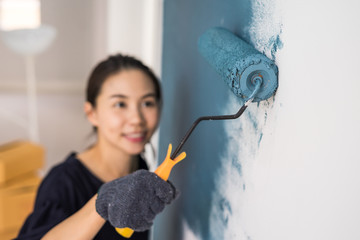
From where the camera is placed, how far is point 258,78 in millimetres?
453

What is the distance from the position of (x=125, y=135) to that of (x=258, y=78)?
0.57 m

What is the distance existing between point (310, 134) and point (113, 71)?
69 centimetres

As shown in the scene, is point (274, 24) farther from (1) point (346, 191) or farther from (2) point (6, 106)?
(2) point (6, 106)

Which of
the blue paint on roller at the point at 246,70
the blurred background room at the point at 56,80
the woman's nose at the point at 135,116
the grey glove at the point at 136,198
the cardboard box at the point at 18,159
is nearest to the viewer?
the blue paint on roller at the point at 246,70

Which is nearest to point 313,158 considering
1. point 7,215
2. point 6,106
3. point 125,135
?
point 125,135

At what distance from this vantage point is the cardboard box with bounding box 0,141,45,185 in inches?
71.3

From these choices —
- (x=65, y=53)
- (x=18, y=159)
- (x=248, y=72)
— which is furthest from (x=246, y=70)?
(x=65, y=53)

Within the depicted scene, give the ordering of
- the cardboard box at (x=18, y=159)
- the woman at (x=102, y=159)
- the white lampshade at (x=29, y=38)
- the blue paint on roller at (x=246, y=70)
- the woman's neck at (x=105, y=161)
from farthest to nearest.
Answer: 1. the white lampshade at (x=29, y=38)
2. the cardboard box at (x=18, y=159)
3. the woman's neck at (x=105, y=161)
4. the woman at (x=102, y=159)
5. the blue paint on roller at (x=246, y=70)

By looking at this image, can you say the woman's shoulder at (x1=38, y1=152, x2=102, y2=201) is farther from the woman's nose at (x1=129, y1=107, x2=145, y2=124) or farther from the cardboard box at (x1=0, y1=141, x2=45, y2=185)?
the cardboard box at (x1=0, y1=141, x2=45, y2=185)

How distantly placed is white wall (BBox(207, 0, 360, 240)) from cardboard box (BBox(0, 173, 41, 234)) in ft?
5.35

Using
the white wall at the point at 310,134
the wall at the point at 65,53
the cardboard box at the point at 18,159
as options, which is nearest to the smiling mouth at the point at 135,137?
the white wall at the point at 310,134

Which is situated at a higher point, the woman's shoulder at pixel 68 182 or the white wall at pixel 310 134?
the white wall at pixel 310 134

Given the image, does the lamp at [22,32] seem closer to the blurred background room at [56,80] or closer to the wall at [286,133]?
the blurred background room at [56,80]

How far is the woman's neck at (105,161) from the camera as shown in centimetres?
104
